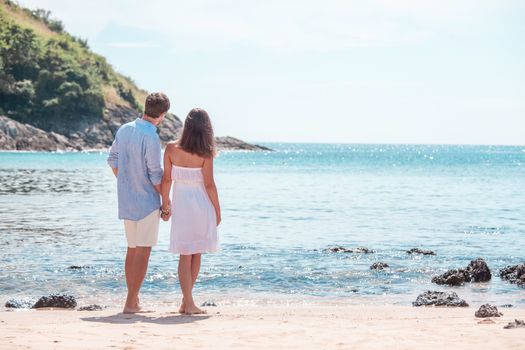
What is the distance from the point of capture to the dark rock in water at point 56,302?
10742 mm

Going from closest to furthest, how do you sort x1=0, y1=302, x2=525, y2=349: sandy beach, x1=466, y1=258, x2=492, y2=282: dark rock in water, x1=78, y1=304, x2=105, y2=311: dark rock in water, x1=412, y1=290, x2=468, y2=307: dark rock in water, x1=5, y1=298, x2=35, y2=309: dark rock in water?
x1=0, y1=302, x2=525, y2=349: sandy beach < x1=78, y1=304, x2=105, y2=311: dark rock in water < x1=5, y1=298, x2=35, y2=309: dark rock in water < x1=412, y1=290, x2=468, y2=307: dark rock in water < x1=466, y1=258, x2=492, y2=282: dark rock in water

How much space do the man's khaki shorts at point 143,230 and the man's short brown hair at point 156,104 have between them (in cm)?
109

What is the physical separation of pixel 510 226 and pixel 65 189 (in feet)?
73.3

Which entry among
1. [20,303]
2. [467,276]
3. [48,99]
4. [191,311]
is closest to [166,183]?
[191,311]

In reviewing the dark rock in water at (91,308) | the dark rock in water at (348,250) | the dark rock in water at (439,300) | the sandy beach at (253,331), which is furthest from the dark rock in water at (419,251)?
the dark rock in water at (91,308)

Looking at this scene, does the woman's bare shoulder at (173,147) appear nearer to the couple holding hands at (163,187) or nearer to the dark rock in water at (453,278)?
the couple holding hands at (163,187)

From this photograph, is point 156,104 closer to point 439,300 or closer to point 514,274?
point 439,300

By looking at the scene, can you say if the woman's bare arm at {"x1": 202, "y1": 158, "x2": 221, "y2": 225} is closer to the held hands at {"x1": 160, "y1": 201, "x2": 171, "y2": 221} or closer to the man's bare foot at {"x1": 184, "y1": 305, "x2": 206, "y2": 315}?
the held hands at {"x1": 160, "y1": 201, "x2": 171, "y2": 221}

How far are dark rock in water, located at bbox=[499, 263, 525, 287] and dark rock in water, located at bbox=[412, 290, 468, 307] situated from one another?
2.96 metres

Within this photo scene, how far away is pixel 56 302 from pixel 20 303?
541mm

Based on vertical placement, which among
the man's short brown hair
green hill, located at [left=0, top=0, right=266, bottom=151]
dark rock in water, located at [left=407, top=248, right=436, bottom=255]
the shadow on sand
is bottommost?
dark rock in water, located at [left=407, top=248, right=436, bottom=255]

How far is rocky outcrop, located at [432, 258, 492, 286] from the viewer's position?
45.7ft

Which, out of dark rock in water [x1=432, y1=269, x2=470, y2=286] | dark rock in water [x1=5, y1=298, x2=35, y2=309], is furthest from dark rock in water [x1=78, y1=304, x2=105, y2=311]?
dark rock in water [x1=432, y1=269, x2=470, y2=286]

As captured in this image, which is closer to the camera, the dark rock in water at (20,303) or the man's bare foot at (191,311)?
the man's bare foot at (191,311)
